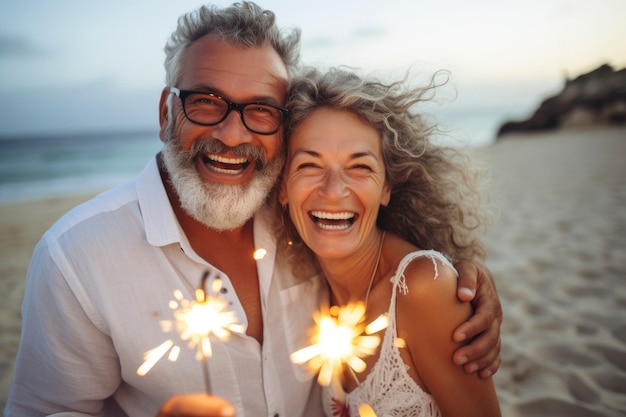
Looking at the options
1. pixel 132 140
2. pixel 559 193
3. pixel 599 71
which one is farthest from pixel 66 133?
pixel 599 71

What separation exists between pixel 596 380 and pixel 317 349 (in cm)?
234

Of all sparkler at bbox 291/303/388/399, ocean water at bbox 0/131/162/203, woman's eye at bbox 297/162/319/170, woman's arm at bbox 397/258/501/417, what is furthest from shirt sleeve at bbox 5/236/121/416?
ocean water at bbox 0/131/162/203

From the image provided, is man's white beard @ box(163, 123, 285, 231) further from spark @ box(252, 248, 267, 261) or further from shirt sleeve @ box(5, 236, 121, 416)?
shirt sleeve @ box(5, 236, 121, 416)

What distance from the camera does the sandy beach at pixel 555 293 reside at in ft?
10.3

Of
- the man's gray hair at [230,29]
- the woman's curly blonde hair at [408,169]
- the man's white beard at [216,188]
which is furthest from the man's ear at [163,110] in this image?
the woman's curly blonde hair at [408,169]

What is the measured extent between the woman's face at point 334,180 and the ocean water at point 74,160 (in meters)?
0.91

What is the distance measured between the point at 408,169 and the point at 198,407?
2242 millimetres

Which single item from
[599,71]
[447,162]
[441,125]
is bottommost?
[447,162]

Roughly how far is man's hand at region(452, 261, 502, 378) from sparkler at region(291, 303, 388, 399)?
45 cm

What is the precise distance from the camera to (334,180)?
2400 mm

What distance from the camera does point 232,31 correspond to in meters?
2.62

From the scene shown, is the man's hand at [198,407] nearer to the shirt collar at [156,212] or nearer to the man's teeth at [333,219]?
the shirt collar at [156,212]

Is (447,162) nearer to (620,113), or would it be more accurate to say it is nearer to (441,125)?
(441,125)

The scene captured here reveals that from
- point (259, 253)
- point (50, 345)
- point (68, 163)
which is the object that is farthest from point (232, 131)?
point (68, 163)
